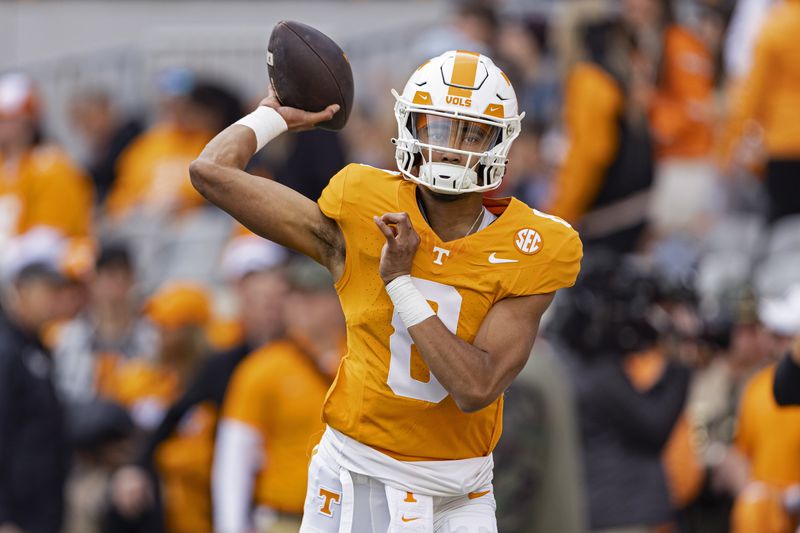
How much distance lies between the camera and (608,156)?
31.3ft

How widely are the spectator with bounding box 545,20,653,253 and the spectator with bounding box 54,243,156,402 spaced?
2677mm

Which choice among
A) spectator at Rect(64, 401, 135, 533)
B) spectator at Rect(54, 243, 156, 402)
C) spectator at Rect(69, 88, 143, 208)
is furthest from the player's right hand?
spectator at Rect(69, 88, 143, 208)

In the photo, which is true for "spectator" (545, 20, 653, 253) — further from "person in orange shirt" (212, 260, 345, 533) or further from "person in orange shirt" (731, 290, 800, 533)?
"person in orange shirt" (212, 260, 345, 533)

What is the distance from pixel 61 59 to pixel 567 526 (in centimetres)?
1063

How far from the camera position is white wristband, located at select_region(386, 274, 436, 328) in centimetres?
427

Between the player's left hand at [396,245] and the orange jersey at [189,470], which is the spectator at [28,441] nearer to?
the orange jersey at [189,470]

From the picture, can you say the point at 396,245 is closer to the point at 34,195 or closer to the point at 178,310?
the point at 178,310

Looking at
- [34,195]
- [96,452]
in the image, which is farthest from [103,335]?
[34,195]

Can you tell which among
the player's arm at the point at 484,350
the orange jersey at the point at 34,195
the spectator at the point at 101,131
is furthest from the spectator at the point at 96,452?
the spectator at the point at 101,131

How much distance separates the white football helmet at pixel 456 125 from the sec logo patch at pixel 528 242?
0.16 metres

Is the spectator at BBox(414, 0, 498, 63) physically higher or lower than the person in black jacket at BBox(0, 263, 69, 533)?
higher

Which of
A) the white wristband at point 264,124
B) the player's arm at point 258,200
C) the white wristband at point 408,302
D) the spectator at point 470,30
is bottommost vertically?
the white wristband at point 408,302

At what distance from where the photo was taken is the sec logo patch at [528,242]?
445 cm

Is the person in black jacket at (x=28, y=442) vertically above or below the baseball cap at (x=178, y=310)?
below
